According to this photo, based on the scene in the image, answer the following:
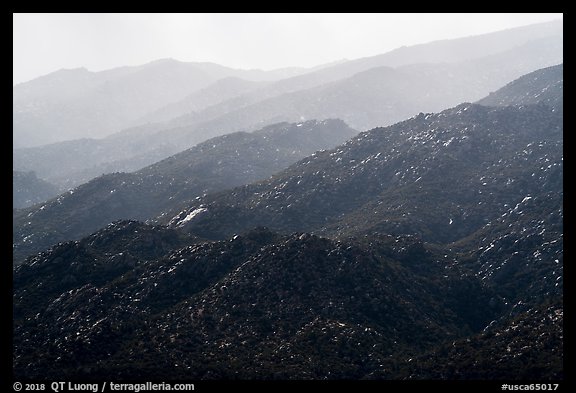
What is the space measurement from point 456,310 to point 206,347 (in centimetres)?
6051

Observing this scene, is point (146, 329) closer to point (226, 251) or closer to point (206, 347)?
point (206, 347)

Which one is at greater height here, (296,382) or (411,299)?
(296,382)

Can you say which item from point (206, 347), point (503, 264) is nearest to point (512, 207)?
point (503, 264)

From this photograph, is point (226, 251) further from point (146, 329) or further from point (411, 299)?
point (411, 299)

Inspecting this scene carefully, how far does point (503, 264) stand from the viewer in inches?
6181

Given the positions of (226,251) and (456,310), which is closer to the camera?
(456,310)
